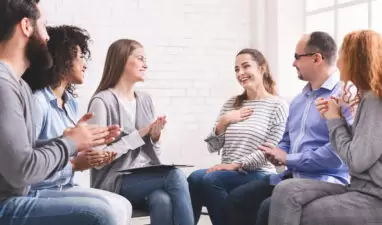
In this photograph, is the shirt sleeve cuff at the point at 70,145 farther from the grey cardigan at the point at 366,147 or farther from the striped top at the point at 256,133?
the striped top at the point at 256,133

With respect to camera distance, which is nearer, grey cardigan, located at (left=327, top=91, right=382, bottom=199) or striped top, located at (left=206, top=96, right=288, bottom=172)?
grey cardigan, located at (left=327, top=91, right=382, bottom=199)

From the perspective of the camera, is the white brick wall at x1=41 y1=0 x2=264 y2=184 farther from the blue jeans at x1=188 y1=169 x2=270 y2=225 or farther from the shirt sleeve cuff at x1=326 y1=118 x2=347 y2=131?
the shirt sleeve cuff at x1=326 y1=118 x2=347 y2=131

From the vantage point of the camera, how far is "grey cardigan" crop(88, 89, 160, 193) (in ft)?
9.73

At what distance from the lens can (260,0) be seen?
14.9 feet

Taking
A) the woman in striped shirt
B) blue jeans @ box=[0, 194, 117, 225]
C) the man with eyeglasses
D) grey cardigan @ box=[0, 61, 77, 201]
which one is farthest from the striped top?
grey cardigan @ box=[0, 61, 77, 201]

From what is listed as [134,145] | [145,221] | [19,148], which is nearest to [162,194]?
[134,145]

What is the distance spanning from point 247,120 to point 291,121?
0.43 m

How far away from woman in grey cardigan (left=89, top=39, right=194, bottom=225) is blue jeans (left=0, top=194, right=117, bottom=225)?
2.93 feet

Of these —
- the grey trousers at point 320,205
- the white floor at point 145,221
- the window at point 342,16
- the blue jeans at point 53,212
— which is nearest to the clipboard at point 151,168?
the grey trousers at point 320,205

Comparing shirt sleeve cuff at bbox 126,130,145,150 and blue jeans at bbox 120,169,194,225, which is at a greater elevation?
shirt sleeve cuff at bbox 126,130,145,150

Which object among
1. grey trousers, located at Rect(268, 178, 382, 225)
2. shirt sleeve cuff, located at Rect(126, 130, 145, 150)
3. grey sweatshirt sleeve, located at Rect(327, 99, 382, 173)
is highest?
grey sweatshirt sleeve, located at Rect(327, 99, 382, 173)

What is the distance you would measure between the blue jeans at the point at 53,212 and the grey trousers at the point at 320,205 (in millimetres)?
729

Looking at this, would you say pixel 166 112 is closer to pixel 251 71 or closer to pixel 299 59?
pixel 251 71

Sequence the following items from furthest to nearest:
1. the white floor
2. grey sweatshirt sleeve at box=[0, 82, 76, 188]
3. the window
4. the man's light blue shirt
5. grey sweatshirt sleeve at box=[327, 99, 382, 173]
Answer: the white floor → the window → the man's light blue shirt → grey sweatshirt sleeve at box=[327, 99, 382, 173] → grey sweatshirt sleeve at box=[0, 82, 76, 188]
